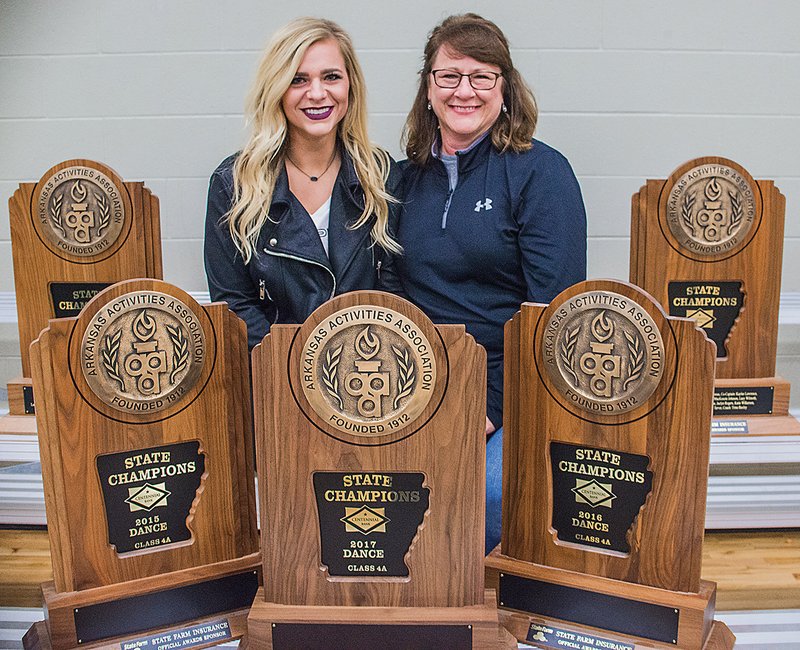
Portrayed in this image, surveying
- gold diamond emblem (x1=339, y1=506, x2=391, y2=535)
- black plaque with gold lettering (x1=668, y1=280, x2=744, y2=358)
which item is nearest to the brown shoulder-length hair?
black plaque with gold lettering (x1=668, y1=280, x2=744, y2=358)

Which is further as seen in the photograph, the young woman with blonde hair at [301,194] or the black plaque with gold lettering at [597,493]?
the young woman with blonde hair at [301,194]

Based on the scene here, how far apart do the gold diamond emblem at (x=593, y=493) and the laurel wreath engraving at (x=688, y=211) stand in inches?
31.0

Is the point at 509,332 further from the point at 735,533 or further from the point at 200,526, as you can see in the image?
the point at 735,533

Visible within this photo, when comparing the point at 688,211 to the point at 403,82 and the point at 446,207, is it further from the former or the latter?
the point at 403,82

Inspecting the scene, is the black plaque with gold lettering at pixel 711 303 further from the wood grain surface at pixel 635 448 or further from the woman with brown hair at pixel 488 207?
the wood grain surface at pixel 635 448

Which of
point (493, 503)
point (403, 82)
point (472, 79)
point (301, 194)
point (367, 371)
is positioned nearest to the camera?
point (367, 371)

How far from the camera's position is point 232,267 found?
64.7 inches

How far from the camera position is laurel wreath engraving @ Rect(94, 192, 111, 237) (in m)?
1.69

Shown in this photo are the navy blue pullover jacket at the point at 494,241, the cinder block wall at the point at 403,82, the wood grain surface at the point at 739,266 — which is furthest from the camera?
the cinder block wall at the point at 403,82

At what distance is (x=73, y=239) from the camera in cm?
171

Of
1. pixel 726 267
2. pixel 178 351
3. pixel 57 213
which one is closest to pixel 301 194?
pixel 57 213

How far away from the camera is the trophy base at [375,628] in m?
1.03

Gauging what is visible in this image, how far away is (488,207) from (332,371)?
2.29ft

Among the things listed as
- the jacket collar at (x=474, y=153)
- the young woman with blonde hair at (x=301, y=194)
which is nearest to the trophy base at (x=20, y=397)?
the young woman with blonde hair at (x=301, y=194)
